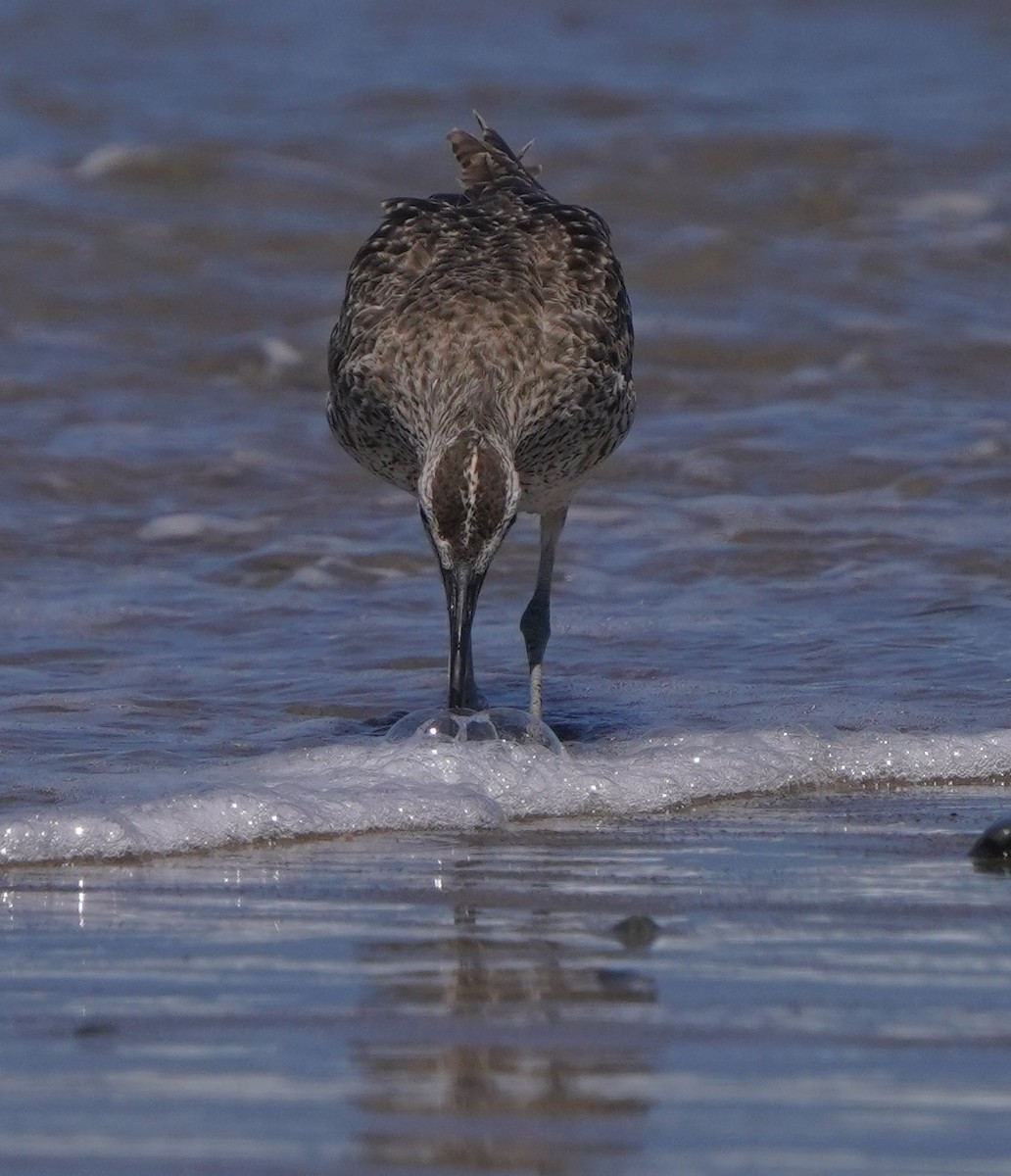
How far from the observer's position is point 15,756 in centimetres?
602

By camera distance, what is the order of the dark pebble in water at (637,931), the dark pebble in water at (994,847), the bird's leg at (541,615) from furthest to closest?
the bird's leg at (541,615) → the dark pebble in water at (994,847) → the dark pebble in water at (637,931)

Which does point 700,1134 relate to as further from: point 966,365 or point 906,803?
point 966,365

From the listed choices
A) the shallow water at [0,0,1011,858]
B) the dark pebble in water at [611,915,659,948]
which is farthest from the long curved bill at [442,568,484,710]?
the dark pebble in water at [611,915,659,948]

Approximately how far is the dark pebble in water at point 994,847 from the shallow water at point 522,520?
22cm

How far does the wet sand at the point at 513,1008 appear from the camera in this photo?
3.06 m

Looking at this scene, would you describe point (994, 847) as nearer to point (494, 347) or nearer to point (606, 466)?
point (494, 347)

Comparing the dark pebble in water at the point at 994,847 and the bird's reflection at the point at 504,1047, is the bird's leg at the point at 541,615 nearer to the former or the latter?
the dark pebble in water at the point at 994,847

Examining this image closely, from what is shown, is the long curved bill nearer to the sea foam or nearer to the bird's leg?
the sea foam

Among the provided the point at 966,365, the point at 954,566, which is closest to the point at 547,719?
the point at 954,566

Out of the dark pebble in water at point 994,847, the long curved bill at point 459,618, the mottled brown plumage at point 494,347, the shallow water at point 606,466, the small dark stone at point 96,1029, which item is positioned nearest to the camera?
the small dark stone at point 96,1029

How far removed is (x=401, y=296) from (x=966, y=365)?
5.49 meters

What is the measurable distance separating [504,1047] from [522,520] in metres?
6.67

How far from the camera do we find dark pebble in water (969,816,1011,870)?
487cm

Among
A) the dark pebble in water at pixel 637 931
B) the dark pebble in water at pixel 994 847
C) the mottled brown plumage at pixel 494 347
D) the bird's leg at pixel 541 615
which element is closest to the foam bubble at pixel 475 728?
the mottled brown plumage at pixel 494 347
